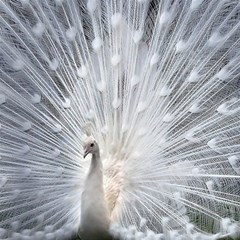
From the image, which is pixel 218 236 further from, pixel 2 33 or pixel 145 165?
pixel 2 33

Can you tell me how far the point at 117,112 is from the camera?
3.67m

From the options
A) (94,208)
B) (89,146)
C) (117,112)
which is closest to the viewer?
(89,146)

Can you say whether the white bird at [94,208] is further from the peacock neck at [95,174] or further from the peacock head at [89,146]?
the peacock head at [89,146]

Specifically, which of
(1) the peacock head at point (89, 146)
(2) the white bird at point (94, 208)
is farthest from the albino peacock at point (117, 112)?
(1) the peacock head at point (89, 146)

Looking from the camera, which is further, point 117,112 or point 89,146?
point 117,112

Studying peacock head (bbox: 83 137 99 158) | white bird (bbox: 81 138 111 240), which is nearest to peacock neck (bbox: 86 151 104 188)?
white bird (bbox: 81 138 111 240)

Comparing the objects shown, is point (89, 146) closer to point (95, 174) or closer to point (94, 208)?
point (95, 174)

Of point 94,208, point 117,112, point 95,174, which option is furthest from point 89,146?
point 117,112

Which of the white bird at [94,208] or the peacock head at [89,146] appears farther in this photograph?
the white bird at [94,208]

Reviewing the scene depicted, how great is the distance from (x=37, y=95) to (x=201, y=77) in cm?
89

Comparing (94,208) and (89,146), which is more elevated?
(89,146)

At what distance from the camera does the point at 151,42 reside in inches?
142

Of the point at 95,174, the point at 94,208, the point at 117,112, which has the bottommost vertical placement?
the point at 94,208

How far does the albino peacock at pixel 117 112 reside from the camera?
3.44 m
